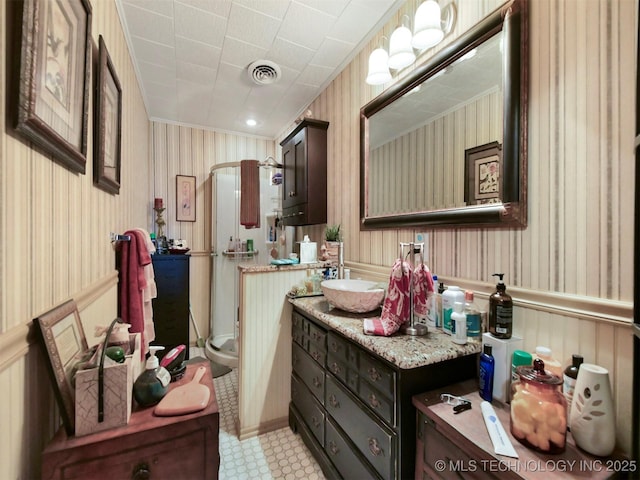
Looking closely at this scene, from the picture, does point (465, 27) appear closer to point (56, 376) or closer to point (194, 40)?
point (194, 40)

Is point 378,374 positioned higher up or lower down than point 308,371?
higher up

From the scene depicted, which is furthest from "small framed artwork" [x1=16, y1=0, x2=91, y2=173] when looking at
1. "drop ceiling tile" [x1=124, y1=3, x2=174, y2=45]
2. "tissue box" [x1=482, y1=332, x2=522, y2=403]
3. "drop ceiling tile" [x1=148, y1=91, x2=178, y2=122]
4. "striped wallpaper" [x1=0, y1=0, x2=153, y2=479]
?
"drop ceiling tile" [x1=148, y1=91, x2=178, y2=122]

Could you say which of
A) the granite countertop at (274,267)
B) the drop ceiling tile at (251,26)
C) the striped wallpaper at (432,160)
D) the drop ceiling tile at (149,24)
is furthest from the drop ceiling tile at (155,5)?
the granite countertop at (274,267)

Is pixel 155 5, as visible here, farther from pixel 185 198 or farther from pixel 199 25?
pixel 185 198

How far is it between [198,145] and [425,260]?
3266 millimetres

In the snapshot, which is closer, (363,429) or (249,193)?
(363,429)

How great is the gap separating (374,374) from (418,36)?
160 cm

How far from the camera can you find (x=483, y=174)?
1.24 m

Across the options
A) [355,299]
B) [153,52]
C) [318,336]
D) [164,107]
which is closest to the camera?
[355,299]

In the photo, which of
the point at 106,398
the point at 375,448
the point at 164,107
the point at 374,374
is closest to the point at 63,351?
the point at 106,398

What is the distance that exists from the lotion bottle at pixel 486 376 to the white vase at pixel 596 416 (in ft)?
0.78

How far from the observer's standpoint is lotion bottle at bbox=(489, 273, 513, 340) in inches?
41.4

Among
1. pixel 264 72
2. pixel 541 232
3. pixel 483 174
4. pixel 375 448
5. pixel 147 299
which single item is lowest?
pixel 375 448

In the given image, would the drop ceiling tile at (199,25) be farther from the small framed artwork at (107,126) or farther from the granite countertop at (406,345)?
the granite countertop at (406,345)
